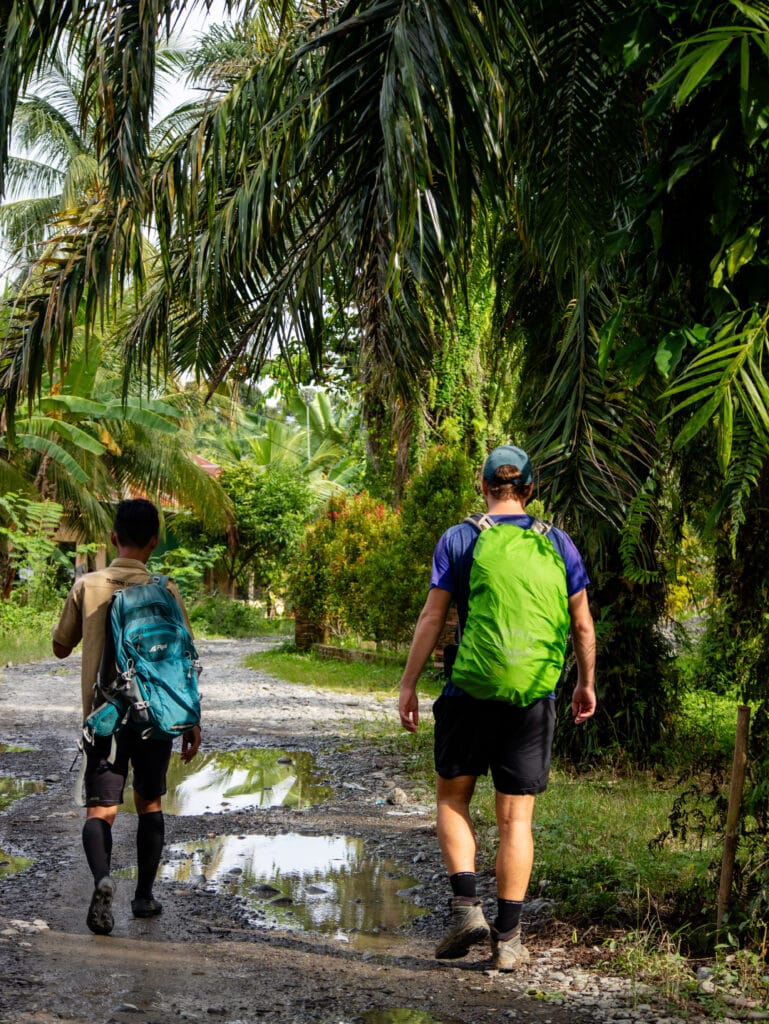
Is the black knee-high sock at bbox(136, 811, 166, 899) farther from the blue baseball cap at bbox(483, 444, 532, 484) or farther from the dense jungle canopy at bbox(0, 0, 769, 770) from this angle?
the dense jungle canopy at bbox(0, 0, 769, 770)

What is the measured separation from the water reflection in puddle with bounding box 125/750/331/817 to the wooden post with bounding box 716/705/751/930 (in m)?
3.89

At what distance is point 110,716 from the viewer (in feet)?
15.3

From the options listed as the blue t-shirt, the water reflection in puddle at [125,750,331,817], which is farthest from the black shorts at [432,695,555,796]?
the water reflection in puddle at [125,750,331,817]

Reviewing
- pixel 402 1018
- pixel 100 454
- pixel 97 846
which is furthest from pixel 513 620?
pixel 100 454

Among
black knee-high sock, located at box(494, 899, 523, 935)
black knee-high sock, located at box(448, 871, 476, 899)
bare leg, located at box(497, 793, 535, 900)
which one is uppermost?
A: bare leg, located at box(497, 793, 535, 900)

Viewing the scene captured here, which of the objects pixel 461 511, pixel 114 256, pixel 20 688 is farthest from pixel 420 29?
pixel 20 688

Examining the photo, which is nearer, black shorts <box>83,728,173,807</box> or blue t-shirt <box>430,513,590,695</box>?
blue t-shirt <box>430,513,590,695</box>

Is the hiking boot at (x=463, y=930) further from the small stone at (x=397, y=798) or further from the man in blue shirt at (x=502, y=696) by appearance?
the small stone at (x=397, y=798)

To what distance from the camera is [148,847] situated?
4.96m

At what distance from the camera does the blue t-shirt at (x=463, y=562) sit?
4.39 m

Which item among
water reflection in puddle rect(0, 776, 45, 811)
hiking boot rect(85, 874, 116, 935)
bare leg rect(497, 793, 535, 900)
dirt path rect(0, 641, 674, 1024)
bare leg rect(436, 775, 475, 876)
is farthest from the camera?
water reflection in puddle rect(0, 776, 45, 811)

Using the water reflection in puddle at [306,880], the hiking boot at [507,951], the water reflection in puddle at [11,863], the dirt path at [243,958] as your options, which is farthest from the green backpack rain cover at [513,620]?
the water reflection in puddle at [11,863]

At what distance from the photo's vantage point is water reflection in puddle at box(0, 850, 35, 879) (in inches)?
223

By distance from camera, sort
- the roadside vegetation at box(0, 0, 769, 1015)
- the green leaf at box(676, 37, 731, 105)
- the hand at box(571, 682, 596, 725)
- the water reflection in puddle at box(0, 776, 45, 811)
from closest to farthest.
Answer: the green leaf at box(676, 37, 731, 105) < the roadside vegetation at box(0, 0, 769, 1015) < the hand at box(571, 682, 596, 725) < the water reflection in puddle at box(0, 776, 45, 811)
